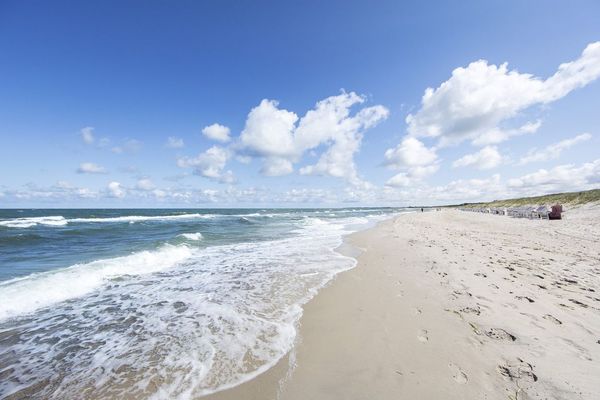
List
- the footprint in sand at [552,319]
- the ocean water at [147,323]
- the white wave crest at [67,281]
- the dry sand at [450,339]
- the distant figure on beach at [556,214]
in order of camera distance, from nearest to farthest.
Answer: the dry sand at [450,339] < the ocean water at [147,323] < the footprint in sand at [552,319] < the white wave crest at [67,281] < the distant figure on beach at [556,214]

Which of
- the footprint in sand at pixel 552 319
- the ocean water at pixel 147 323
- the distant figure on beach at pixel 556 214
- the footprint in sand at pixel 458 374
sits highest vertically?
the distant figure on beach at pixel 556 214

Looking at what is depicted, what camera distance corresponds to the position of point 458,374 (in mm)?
3365

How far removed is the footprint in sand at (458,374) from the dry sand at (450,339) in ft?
0.04

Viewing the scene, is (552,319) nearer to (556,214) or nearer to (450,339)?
(450,339)

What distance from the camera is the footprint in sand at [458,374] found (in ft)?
10.7

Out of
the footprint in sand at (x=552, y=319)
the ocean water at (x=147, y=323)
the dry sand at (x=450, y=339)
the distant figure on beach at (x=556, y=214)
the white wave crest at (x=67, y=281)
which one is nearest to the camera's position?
the dry sand at (x=450, y=339)

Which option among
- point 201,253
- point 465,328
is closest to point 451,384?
point 465,328

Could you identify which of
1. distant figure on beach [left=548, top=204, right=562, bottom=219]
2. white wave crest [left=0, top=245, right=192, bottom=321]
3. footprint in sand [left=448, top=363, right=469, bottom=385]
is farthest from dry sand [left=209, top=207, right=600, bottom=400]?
distant figure on beach [left=548, top=204, right=562, bottom=219]

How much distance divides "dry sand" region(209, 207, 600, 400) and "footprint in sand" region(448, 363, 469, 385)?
0.01 meters

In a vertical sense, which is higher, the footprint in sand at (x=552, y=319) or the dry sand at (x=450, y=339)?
the footprint in sand at (x=552, y=319)

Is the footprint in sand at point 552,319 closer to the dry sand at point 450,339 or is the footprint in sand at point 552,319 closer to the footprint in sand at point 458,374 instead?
the dry sand at point 450,339

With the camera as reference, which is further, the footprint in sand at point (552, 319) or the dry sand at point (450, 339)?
the footprint in sand at point (552, 319)

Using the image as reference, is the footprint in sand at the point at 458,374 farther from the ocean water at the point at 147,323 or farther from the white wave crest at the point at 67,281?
the white wave crest at the point at 67,281

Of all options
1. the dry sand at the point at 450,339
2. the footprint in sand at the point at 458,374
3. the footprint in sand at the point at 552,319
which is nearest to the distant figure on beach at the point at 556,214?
the dry sand at the point at 450,339
